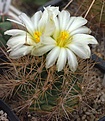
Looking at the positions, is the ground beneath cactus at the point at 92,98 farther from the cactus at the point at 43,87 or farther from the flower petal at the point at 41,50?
the flower petal at the point at 41,50

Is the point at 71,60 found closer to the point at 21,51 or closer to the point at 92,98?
the point at 21,51

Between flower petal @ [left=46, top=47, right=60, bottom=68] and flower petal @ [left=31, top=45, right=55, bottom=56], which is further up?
flower petal @ [left=31, top=45, right=55, bottom=56]

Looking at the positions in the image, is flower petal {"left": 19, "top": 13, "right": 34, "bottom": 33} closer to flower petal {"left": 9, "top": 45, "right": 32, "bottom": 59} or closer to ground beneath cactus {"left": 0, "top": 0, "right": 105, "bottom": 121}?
flower petal {"left": 9, "top": 45, "right": 32, "bottom": 59}

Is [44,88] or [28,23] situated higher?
[28,23]

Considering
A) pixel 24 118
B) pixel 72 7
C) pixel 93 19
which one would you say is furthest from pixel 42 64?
pixel 72 7

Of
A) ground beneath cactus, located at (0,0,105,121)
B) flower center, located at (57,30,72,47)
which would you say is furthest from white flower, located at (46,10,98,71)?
ground beneath cactus, located at (0,0,105,121)

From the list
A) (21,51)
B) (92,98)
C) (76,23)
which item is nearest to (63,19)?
(76,23)

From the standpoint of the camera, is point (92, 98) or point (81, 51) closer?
point (81, 51)
